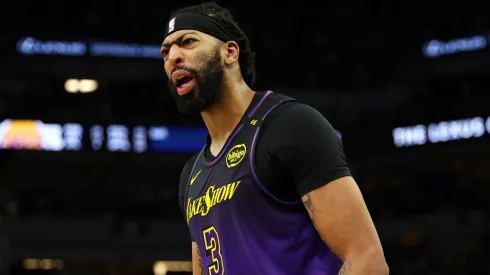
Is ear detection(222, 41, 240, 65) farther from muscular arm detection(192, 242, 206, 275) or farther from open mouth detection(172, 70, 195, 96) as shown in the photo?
muscular arm detection(192, 242, 206, 275)

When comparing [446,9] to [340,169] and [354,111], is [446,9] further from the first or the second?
[340,169]

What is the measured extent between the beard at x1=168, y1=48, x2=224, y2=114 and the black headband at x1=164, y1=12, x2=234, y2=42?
4.0 inches

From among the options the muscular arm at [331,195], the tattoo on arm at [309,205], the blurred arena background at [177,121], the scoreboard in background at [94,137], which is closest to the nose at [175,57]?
the muscular arm at [331,195]

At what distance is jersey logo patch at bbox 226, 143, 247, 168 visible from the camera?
331 cm

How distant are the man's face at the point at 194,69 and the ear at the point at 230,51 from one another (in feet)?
0.16

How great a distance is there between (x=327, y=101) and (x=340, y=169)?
25550mm

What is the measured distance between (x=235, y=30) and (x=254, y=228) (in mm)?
954

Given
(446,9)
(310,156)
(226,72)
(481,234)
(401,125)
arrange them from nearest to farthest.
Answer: (310,156), (226,72), (481,234), (401,125), (446,9)

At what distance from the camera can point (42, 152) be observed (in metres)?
25.9

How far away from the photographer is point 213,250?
340cm

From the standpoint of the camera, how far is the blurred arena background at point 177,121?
2491 cm

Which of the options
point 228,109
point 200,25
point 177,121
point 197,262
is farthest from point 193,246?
point 177,121

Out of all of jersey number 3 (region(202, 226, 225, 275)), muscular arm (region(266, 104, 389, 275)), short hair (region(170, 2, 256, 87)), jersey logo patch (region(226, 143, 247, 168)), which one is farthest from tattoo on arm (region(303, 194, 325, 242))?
short hair (region(170, 2, 256, 87))

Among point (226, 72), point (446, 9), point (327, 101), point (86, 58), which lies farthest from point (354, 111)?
point (226, 72)
